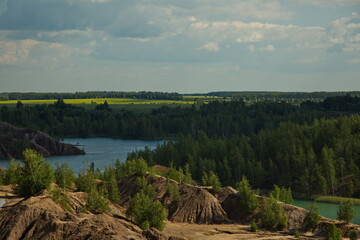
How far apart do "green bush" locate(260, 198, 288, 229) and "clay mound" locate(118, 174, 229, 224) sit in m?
7.51

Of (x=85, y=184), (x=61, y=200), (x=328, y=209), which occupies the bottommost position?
(x=328, y=209)

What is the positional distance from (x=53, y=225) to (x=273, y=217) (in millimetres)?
36612

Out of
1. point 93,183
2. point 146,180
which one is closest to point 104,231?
point 93,183

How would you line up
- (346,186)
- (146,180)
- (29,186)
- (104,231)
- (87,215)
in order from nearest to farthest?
(104,231) < (87,215) < (29,186) < (146,180) < (346,186)

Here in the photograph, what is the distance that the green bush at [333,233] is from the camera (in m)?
79.0

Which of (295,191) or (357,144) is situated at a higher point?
(357,144)

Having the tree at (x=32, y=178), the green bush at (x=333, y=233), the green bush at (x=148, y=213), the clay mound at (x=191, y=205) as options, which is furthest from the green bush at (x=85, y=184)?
the green bush at (x=333, y=233)

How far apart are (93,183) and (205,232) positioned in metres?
20.8

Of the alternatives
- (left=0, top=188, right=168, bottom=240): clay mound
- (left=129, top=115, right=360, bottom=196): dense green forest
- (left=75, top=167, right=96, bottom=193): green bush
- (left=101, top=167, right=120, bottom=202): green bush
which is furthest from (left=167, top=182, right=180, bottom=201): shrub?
(left=129, top=115, right=360, bottom=196): dense green forest

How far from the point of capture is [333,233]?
79.5 m

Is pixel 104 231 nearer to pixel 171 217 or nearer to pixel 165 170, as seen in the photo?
pixel 171 217

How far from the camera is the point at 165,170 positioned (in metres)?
138

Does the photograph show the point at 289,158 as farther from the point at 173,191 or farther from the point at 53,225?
the point at 53,225

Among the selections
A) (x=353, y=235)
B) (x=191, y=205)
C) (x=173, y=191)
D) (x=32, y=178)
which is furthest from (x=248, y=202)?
(x=32, y=178)
